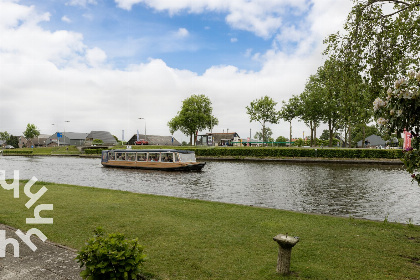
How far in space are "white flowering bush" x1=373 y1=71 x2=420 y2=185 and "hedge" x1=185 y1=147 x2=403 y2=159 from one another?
1632 inches

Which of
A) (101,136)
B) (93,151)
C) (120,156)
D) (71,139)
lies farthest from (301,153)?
(71,139)

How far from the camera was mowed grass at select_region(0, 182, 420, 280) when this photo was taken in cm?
549

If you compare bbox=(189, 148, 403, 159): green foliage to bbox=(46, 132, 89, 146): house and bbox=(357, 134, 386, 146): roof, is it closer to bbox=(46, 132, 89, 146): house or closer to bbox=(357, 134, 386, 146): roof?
bbox=(357, 134, 386, 146): roof

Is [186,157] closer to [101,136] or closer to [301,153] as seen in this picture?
[301,153]

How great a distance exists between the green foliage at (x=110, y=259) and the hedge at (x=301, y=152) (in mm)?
45332

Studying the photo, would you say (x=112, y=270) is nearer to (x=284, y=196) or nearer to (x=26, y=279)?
(x=26, y=279)

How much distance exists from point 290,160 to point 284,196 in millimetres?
30679

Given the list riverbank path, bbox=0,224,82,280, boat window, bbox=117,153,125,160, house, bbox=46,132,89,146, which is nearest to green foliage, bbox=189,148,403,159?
boat window, bbox=117,153,125,160

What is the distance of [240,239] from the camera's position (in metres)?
7.38

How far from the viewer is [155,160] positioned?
1458 inches

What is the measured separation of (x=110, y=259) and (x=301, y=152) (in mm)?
47785

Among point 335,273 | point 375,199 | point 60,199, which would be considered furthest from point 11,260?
point 375,199

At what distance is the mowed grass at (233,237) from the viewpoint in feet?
18.0

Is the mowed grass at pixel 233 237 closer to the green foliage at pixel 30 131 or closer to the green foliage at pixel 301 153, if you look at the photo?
the green foliage at pixel 301 153
